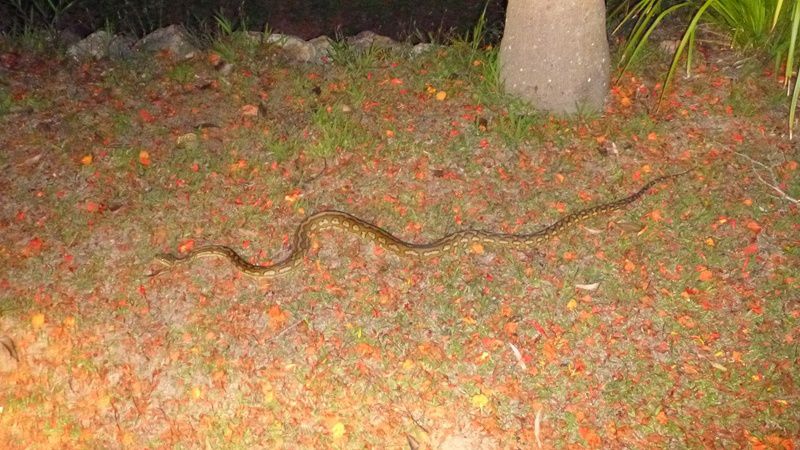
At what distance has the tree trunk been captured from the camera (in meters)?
4.80

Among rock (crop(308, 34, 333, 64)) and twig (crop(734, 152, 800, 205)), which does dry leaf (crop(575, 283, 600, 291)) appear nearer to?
twig (crop(734, 152, 800, 205))

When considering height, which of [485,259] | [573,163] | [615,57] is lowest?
[485,259]

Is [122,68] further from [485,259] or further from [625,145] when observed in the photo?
Answer: [625,145]

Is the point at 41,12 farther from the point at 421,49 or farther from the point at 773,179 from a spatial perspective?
the point at 773,179

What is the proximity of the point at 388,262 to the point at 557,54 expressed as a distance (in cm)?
220

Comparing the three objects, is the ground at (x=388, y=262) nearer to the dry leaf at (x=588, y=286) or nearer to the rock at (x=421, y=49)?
the dry leaf at (x=588, y=286)

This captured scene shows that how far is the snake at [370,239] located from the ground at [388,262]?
67 millimetres

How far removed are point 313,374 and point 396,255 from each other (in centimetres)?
104

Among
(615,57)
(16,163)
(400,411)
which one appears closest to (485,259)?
(400,411)

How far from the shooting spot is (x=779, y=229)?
14.5ft

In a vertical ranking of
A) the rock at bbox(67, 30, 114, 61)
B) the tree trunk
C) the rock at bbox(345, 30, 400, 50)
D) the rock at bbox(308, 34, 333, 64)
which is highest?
the tree trunk

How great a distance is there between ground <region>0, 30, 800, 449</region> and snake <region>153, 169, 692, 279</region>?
0.07 meters

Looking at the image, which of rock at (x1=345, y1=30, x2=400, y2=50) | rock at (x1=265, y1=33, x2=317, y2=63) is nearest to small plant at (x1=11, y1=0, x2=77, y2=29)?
rock at (x1=265, y1=33, x2=317, y2=63)

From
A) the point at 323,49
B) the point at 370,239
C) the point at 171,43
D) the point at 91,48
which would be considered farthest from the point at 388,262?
the point at 91,48
